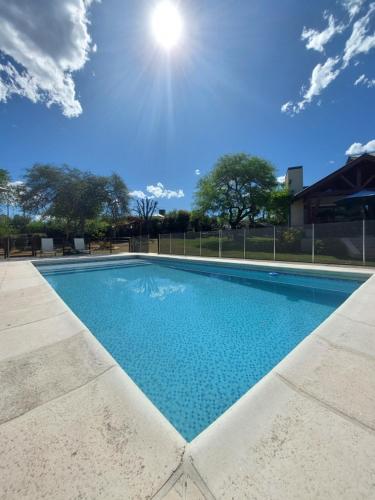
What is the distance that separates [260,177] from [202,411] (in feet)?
61.6

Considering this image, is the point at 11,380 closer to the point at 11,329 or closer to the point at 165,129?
the point at 11,329

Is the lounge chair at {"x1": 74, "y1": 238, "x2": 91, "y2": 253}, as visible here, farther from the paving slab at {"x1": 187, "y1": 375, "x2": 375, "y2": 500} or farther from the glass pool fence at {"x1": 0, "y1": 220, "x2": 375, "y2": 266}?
the paving slab at {"x1": 187, "y1": 375, "x2": 375, "y2": 500}

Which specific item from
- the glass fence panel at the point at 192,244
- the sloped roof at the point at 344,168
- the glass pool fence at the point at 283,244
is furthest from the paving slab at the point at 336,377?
the sloped roof at the point at 344,168

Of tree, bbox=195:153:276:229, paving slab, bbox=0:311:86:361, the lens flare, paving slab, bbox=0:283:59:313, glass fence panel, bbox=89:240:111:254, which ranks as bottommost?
paving slab, bbox=0:311:86:361

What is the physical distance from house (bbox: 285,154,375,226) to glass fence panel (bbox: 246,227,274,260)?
13.2 feet

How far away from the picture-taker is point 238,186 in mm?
18594

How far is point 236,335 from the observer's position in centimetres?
371

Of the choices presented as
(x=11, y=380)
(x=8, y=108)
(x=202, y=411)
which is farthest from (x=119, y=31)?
(x=202, y=411)

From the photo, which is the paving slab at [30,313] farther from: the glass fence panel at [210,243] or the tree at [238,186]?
the tree at [238,186]

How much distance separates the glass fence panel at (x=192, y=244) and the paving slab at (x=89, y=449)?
12038 mm

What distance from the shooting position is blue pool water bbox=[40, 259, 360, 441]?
241 cm

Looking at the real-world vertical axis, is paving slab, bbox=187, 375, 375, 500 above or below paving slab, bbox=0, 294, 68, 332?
below

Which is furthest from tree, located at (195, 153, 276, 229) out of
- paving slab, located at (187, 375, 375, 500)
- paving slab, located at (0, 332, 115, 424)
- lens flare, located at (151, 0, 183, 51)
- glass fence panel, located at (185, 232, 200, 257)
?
paving slab, located at (187, 375, 375, 500)

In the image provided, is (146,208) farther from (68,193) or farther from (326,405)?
(326,405)
